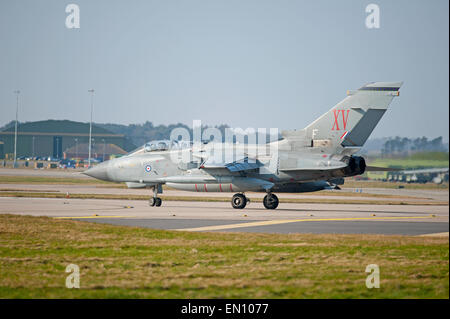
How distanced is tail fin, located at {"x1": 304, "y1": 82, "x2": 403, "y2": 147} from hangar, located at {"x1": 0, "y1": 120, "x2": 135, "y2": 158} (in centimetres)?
11287

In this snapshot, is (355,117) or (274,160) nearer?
(355,117)

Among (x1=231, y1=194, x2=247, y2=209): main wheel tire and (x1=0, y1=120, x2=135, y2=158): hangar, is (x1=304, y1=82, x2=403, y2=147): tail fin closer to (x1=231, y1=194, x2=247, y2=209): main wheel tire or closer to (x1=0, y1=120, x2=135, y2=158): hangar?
(x1=231, y1=194, x2=247, y2=209): main wheel tire

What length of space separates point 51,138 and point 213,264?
138 meters

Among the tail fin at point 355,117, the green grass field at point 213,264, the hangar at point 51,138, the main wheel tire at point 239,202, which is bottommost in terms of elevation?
the green grass field at point 213,264

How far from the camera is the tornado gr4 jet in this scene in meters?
27.8

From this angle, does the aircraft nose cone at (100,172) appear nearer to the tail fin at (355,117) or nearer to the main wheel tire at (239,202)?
the main wheel tire at (239,202)

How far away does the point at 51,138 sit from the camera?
143375 mm

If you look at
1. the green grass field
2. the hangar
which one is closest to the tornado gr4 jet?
the green grass field

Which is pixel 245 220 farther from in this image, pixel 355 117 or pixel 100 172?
pixel 100 172

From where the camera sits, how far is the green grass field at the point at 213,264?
10.0 meters

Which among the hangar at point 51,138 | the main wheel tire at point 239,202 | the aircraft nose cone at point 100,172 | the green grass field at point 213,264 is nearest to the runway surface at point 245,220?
the green grass field at point 213,264

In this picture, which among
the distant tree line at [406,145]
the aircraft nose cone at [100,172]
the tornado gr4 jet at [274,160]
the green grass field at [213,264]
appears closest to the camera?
the green grass field at [213,264]

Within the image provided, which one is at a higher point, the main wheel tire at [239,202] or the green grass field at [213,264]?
the main wheel tire at [239,202]

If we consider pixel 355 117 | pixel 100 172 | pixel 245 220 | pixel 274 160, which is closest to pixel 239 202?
pixel 274 160
